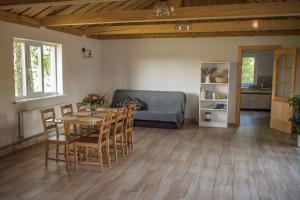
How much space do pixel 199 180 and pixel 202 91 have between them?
4.05 m

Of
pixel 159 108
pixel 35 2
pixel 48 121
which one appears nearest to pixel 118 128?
pixel 48 121

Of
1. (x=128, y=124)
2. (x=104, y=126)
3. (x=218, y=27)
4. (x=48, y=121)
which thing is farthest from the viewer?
(x=218, y=27)

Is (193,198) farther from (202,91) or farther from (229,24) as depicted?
(202,91)

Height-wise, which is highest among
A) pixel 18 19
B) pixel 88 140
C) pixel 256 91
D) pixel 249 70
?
pixel 18 19

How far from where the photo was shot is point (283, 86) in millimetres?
7051

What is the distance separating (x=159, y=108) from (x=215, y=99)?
150cm

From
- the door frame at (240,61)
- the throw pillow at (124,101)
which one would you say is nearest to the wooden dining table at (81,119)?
the throw pillow at (124,101)

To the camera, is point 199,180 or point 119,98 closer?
point 199,180

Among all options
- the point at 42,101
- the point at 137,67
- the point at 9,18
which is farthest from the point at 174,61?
the point at 9,18

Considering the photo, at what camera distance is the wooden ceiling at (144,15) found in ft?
14.5

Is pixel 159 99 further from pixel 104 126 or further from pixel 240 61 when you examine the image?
pixel 104 126

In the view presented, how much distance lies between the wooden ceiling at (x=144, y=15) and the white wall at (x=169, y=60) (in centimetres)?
25

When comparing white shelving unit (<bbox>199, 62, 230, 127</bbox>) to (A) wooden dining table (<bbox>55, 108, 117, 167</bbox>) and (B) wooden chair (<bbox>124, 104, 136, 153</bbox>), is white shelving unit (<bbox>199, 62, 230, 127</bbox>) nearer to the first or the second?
(B) wooden chair (<bbox>124, 104, 136, 153</bbox>)

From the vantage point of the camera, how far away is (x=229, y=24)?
19.8ft
